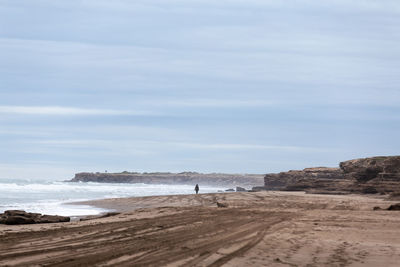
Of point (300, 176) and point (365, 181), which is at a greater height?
point (300, 176)

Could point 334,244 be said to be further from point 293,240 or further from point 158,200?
point 158,200

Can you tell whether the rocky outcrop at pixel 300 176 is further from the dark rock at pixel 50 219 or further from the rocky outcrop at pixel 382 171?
the dark rock at pixel 50 219

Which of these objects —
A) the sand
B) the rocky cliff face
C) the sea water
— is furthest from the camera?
the rocky cliff face

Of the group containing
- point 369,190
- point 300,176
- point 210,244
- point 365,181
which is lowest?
point 210,244

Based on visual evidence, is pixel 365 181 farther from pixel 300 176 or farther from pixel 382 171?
pixel 300 176

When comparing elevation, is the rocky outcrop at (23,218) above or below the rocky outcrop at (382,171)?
below

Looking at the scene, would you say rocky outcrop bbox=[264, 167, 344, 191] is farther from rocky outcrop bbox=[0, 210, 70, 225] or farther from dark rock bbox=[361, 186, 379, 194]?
rocky outcrop bbox=[0, 210, 70, 225]

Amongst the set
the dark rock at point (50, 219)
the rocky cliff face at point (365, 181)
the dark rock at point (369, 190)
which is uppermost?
the rocky cliff face at point (365, 181)

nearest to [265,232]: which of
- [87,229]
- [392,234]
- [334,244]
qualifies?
[334,244]

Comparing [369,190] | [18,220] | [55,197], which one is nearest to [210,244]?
[18,220]

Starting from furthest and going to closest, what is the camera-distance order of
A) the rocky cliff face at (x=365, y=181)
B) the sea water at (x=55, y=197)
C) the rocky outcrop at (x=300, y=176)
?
1. the rocky outcrop at (x=300, y=176)
2. the rocky cliff face at (x=365, y=181)
3. the sea water at (x=55, y=197)

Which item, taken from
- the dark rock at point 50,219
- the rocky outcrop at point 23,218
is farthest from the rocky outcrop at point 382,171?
the rocky outcrop at point 23,218

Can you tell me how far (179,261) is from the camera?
10.1m

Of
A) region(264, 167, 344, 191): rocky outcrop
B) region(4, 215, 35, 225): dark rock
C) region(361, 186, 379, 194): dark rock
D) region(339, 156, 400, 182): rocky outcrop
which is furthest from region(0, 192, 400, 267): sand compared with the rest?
region(264, 167, 344, 191): rocky outcrop
